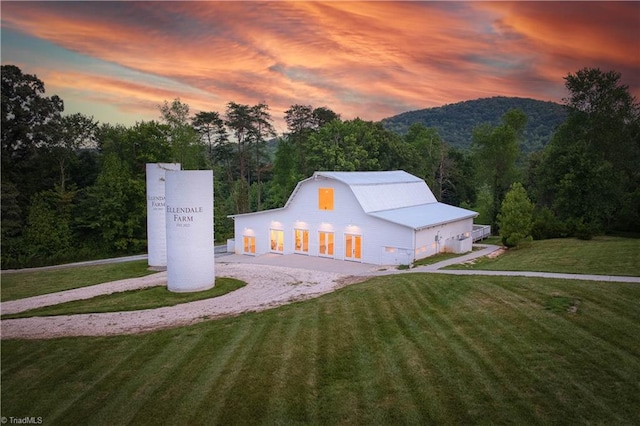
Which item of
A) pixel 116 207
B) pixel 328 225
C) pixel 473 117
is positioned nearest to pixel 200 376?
pixel 328 225

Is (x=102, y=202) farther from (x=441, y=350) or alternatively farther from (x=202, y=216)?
(x=441, y=350)

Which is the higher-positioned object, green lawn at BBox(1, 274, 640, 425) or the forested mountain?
the forested mountain

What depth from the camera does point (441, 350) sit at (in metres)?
10.6

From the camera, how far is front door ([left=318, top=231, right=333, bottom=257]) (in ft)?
92.7

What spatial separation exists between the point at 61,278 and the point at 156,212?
251 inches

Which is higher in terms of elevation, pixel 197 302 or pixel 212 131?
pixel 212 131

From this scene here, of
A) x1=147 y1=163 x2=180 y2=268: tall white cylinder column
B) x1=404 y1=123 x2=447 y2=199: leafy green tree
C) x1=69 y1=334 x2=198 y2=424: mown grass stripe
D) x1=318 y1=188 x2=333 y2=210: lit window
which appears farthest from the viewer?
x1=404 y1=123 x2=447 y2=199: leafy green tree

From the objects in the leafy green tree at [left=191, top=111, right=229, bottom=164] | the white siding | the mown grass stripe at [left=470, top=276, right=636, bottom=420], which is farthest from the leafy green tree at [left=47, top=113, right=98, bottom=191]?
the mown grass stripe at [left=470, top=276, right=636, bottom=420]

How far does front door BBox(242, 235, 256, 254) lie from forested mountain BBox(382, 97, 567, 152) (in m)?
57.9

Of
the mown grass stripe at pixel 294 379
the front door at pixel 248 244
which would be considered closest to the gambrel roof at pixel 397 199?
the front door at pixel 248 244

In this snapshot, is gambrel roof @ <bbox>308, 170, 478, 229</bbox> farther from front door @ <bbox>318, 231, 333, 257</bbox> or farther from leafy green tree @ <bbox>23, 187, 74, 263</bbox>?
leafy green tree @ <bbox>23, 187, 74, 263</bbox>

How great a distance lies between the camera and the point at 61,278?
25234 millimetres

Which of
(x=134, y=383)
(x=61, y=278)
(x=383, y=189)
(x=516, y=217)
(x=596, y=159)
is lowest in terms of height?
(x=61, y=278)

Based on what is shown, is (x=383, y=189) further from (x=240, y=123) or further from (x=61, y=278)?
(x=240, y=123)
